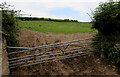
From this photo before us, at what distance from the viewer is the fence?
607 cm

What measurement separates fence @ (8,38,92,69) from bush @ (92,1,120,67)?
627mm

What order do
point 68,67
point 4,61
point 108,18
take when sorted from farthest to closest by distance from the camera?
point 108,18 < point 68,67 < point 4,61

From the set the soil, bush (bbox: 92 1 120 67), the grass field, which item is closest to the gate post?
the soil

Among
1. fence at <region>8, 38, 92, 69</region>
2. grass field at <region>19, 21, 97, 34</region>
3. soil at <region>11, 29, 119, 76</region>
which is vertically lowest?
soil at <region>11, 29, 119, 76</region>

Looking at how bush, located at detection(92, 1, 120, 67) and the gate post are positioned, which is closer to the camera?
the gate post

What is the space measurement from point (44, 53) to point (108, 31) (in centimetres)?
315

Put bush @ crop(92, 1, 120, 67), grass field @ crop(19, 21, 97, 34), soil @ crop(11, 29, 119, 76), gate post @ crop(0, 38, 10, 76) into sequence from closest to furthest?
gate post @ crop(0, 38, 10, 76)
soil @ crop(11, 29, 119, 76)
bush @ crop(92, 1, 120, 67)
grass field @ crop(19, 21, 97, 34)

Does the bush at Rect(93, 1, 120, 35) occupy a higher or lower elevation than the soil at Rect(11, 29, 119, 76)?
higher

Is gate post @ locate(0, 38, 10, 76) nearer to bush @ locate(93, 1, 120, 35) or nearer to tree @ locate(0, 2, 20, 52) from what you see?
tree @ locate(0, 2, 20, 52)

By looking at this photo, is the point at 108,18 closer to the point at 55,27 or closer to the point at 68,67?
the point at 68,67

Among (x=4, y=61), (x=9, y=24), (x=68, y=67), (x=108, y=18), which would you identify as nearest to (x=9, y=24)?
(x=9, y=24)

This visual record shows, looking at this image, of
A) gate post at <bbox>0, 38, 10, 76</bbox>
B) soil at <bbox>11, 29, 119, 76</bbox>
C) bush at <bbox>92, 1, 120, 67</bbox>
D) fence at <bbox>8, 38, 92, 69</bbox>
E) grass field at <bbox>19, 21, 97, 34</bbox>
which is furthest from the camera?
grass field at <bbox>19, 21, 97, 34</bbox>

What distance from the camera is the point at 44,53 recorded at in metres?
6.27

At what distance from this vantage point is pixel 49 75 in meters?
5.72
